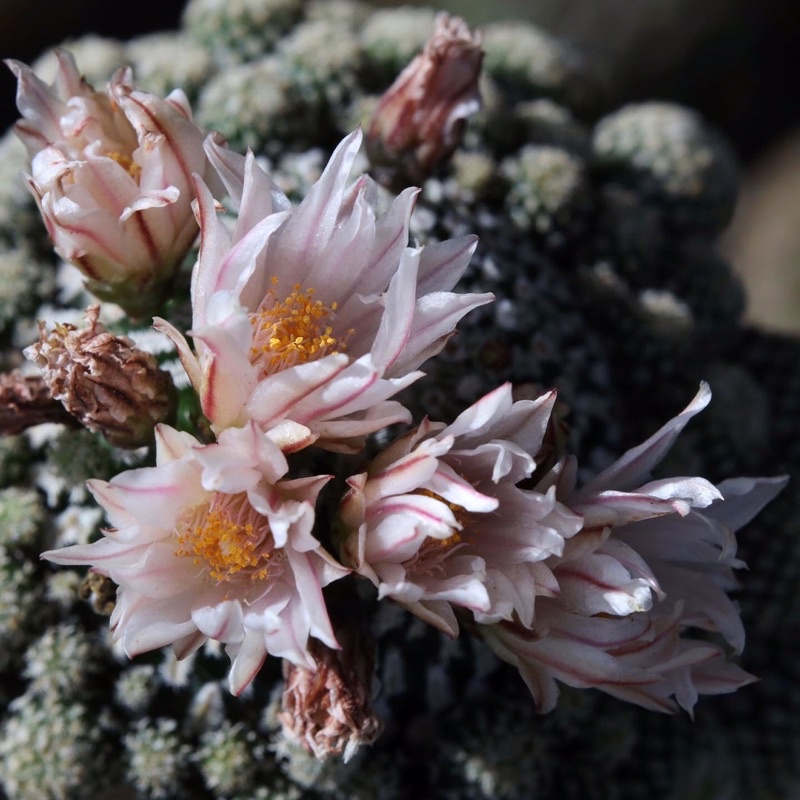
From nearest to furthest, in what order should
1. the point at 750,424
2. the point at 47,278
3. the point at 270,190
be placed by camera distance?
the point at 270,190 → the point at 47,278 → the point at 750,424

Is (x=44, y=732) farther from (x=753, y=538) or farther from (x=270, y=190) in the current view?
(x=753, y=538)

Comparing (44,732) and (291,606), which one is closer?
(291,606)

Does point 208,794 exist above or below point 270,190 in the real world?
below

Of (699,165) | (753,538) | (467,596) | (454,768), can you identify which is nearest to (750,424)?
(753,538)

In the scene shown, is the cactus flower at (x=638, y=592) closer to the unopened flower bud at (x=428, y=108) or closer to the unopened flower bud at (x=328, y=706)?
the unopened flower bud at (x=328, y=706)


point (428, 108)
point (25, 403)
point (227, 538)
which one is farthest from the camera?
point (428, 108)

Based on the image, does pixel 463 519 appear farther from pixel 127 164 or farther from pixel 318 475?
pixel 127 164

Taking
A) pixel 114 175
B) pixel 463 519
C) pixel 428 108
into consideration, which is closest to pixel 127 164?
pixel 114 175
